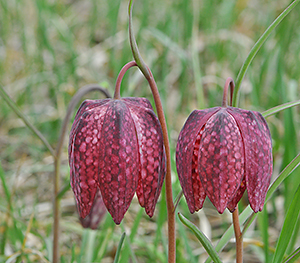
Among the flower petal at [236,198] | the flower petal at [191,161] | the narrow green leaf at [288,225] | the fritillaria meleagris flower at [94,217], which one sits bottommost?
the fritillaria meleagris flower at [94,217]

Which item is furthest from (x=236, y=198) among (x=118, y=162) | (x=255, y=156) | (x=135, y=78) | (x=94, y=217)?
(x=135, y=78)

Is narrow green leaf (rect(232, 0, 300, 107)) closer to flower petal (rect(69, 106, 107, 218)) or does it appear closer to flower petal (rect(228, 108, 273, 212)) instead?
flower petal (rect(228, 108, 273, 212))

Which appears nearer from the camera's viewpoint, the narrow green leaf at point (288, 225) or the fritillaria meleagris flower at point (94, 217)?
the narrow green leaf at point (288, 225)

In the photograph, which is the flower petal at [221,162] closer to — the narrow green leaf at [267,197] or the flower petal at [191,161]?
the flower petal at [191,161]

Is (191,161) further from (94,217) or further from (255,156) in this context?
(94,217)

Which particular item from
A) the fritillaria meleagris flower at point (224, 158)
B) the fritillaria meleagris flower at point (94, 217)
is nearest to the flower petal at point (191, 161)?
the fritillaria meleagris flower at point (224, 158)

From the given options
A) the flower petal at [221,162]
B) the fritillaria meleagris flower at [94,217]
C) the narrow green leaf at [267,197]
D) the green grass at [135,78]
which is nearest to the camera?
the flower petal at [221,162]
